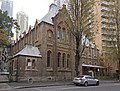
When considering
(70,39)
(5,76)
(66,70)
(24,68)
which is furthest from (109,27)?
(5,76)

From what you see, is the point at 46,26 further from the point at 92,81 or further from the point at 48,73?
the point at 92,81

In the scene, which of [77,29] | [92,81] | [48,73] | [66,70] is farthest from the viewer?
[66,70]

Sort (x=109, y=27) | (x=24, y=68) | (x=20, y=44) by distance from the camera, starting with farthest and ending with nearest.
A: (x=20, y=44)
(x=109, y=27)
(x=24, y=68)

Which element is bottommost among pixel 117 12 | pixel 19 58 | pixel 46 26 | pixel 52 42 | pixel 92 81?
pixel 92 81

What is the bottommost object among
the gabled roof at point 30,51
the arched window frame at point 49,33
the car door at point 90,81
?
the car door at point 90,81

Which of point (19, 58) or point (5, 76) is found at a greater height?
point (19, 58)

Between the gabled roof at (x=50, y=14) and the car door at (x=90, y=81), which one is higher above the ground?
the gabled roof at (x=50, y=14)

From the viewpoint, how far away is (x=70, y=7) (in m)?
34.2

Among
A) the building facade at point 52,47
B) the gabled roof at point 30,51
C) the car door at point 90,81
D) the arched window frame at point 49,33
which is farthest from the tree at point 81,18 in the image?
the gabled roof at point 30,51

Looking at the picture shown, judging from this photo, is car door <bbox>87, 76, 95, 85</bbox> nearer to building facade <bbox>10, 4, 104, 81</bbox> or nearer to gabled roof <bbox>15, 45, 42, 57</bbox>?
building facade <bbox>10, 4, 104, 81</bbox>

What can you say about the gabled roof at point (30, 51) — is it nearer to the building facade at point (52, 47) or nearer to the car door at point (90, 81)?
the building facade at point (52, 47)

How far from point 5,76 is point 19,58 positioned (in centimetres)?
429

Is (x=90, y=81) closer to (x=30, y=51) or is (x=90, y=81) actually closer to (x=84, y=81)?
(x=84, y=81)

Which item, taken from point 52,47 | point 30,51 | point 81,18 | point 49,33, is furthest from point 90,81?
point 49,33
